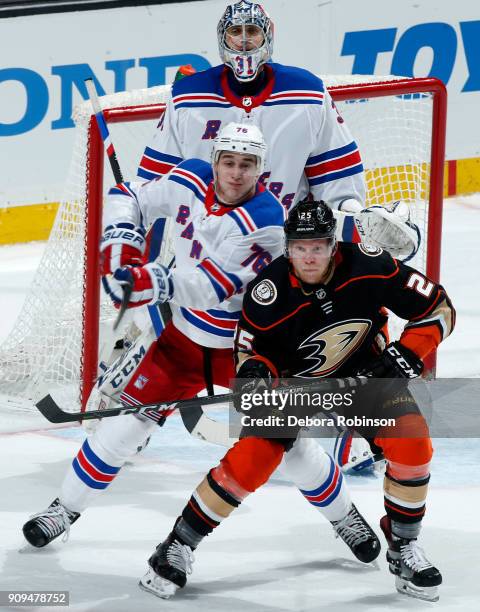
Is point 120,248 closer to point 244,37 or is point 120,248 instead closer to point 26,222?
point 244,37

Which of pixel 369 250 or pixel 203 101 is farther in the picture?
pixel 203 101

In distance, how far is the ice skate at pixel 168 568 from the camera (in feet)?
10.5

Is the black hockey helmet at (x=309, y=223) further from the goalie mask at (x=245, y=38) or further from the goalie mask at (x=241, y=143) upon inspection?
the goalie mask at (x=245, y=38)

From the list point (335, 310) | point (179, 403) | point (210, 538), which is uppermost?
point (335, 310)

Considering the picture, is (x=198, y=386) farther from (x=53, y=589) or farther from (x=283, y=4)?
(x=283, y=4)

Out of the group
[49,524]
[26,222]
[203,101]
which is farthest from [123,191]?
[26,222]

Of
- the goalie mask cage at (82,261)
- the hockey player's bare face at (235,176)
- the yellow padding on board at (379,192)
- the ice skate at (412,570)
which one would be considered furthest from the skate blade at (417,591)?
the yellow padding on board at (379,192)

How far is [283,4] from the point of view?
661 cm

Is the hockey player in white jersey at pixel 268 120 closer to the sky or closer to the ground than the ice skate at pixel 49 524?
closer to the sky

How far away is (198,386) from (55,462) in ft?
2.60

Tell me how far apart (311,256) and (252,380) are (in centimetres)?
30

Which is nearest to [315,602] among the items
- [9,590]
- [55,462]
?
[9,590]

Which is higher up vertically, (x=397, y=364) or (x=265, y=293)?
(x=265, y=293)

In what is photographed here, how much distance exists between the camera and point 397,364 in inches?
128
